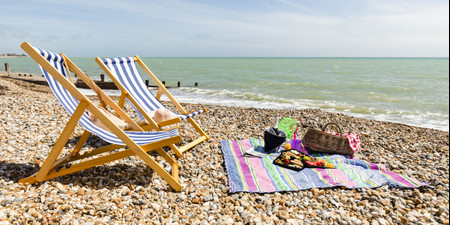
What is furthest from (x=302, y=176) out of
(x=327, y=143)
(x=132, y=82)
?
(x=132, y=82)

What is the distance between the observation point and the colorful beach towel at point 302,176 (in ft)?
9.99

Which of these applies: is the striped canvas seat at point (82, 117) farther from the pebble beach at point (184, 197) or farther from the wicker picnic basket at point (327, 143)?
the wicker picnic basket at point (327, 143)

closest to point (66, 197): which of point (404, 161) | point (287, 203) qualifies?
point (287, 203)

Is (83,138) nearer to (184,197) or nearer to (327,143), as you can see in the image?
(184,197)

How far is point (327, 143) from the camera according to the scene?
13.7 feet

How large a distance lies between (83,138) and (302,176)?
2.73 metres

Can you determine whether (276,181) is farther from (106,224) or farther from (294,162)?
(106,224)

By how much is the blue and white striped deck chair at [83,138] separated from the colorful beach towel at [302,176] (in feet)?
2.61

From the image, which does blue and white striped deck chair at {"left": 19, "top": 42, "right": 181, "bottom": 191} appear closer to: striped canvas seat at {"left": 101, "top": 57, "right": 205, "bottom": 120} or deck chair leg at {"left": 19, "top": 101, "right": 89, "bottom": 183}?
deck chair leg at {"left": 19, "top": 101, "right": 89, "bottom": 183}

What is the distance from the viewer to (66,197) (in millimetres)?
2439

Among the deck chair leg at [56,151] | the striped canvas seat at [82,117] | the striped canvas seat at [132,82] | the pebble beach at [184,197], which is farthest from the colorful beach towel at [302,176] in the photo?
the deck chair leg at [56,151]

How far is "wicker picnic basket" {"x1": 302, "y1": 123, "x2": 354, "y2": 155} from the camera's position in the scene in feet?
13.4

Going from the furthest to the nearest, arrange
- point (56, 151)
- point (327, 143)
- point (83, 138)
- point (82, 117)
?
1. point (327, 143)
2. point (83, 138)
3. point (82, 117)
4. point (56, 151)

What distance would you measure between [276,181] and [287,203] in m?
0.45
